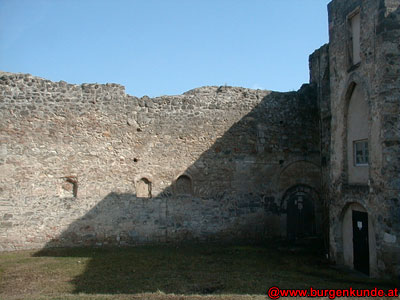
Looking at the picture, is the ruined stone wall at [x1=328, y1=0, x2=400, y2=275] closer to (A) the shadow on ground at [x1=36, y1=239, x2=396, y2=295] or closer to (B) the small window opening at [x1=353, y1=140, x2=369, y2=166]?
(B) the small window opening at [x1=353, y1=140, x2=369, y2=166]

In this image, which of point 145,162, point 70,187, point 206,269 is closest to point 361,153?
point 206,269

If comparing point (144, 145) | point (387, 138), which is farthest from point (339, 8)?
point (144, 145)

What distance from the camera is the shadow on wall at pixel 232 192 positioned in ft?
42.1

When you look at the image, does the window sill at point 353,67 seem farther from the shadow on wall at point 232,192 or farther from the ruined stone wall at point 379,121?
the shadow on wall at point 232,192

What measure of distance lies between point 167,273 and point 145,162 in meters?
4.70

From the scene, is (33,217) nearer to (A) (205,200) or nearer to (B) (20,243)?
(B) (20,243)

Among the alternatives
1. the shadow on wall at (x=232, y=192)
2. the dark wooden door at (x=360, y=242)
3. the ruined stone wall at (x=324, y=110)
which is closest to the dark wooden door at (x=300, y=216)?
the shadow on wall at (x=232, y=192)

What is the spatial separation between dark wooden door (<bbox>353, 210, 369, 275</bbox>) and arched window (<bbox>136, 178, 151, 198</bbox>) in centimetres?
650

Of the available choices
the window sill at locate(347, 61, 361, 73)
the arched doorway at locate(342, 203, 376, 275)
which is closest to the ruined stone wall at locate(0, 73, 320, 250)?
the arched doorway at locate(342, 203, 376, 275)

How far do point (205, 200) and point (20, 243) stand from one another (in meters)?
5.94

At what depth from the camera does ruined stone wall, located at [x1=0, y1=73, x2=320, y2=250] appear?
40.0 feet

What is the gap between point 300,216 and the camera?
14.5 meters

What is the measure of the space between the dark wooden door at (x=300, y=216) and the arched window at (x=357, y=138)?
14.1 ft

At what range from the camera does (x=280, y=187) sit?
47.2ft
